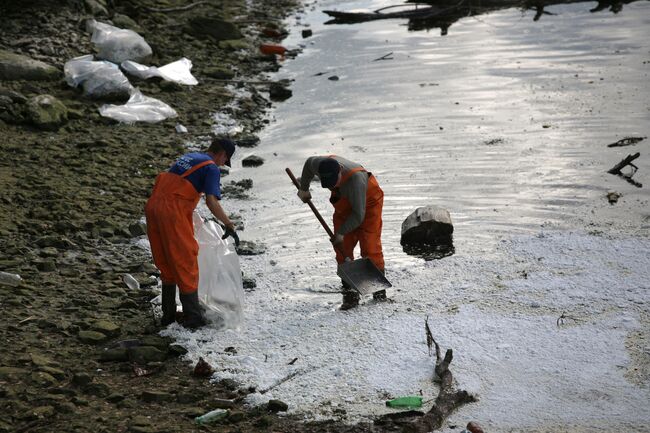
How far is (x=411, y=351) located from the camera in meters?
Result: 6.56

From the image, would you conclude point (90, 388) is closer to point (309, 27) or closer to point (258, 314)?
point (258, 314)

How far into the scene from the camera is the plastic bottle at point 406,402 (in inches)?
230

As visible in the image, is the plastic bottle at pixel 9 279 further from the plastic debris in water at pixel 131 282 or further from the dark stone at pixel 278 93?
the dark stone at pixel 278 93

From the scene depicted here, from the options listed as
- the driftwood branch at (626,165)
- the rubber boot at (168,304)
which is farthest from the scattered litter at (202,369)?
the driftwood branch at (626,165)

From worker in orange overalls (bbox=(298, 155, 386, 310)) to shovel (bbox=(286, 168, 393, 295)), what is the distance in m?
0.09

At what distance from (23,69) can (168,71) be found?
206 cm

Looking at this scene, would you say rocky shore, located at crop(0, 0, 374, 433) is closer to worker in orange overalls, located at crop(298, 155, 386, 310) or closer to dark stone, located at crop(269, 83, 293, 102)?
dark stone, located at crop(269, 83, 293, 102)

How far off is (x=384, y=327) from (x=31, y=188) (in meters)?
4.33

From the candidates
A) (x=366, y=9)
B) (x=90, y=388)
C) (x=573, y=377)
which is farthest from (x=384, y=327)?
(x=366, y=9)

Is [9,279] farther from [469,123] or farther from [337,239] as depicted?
[469,123]

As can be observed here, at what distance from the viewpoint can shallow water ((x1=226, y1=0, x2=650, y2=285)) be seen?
926 cm

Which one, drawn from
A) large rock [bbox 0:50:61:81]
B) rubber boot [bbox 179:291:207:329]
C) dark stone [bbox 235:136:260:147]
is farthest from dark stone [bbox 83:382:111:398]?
large rock [bbox 0:50:61:81]

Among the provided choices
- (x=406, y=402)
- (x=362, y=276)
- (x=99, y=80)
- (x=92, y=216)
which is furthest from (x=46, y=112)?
(x=406, y=402)

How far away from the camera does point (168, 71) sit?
13.4 m
